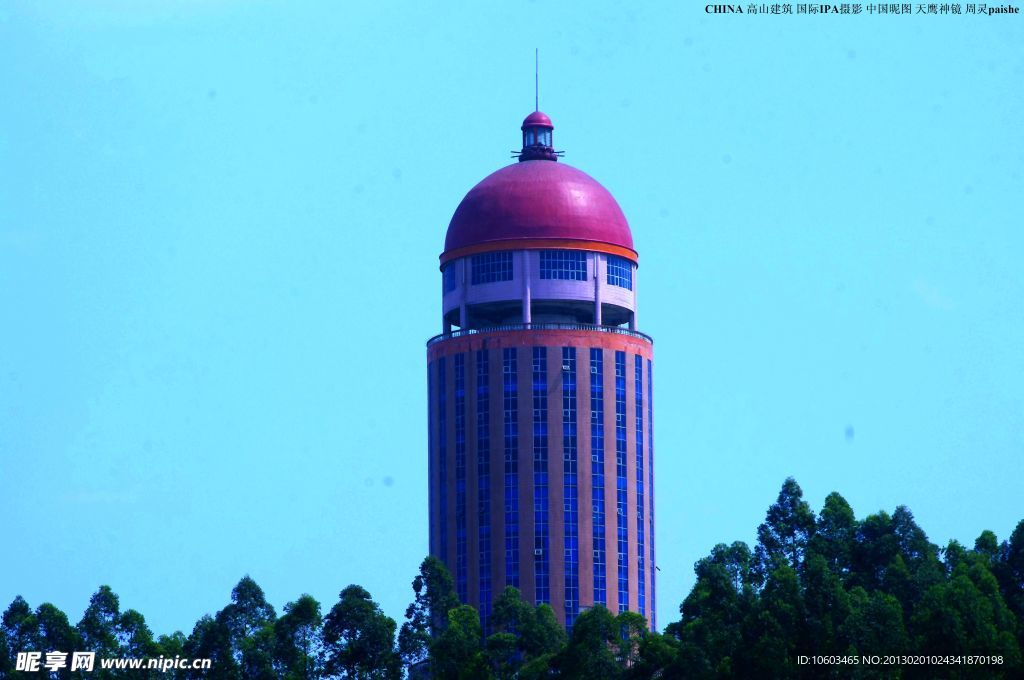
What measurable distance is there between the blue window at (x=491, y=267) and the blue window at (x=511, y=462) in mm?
4868

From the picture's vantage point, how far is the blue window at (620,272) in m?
170

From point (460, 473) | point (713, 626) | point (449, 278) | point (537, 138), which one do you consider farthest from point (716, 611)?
point (537, 138)

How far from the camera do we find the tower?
16688 cm

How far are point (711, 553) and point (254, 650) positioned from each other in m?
24.9

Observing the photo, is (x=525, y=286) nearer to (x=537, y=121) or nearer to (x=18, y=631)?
(x=537, y=121)

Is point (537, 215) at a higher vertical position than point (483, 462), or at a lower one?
higher

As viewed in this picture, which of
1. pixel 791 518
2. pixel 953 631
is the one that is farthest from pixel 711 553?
pixel 953 631

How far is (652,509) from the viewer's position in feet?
566

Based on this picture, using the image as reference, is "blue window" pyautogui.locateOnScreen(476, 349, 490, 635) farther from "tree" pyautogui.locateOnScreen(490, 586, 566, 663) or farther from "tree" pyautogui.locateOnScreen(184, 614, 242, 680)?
"tree" pyautogui.locateOnScreen(184, 614, 242, 680)

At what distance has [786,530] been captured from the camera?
440ft

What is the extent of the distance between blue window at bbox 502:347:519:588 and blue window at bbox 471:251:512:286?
4868 millimetres

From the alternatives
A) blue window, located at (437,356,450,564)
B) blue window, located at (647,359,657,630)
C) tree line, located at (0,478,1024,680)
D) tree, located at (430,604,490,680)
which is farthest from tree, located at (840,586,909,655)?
blue window, located at (437,356,450,564)

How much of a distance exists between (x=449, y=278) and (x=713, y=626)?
53.3 m

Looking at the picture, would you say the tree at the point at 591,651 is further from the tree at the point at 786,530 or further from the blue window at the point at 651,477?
the blue window at the point at 651,477
